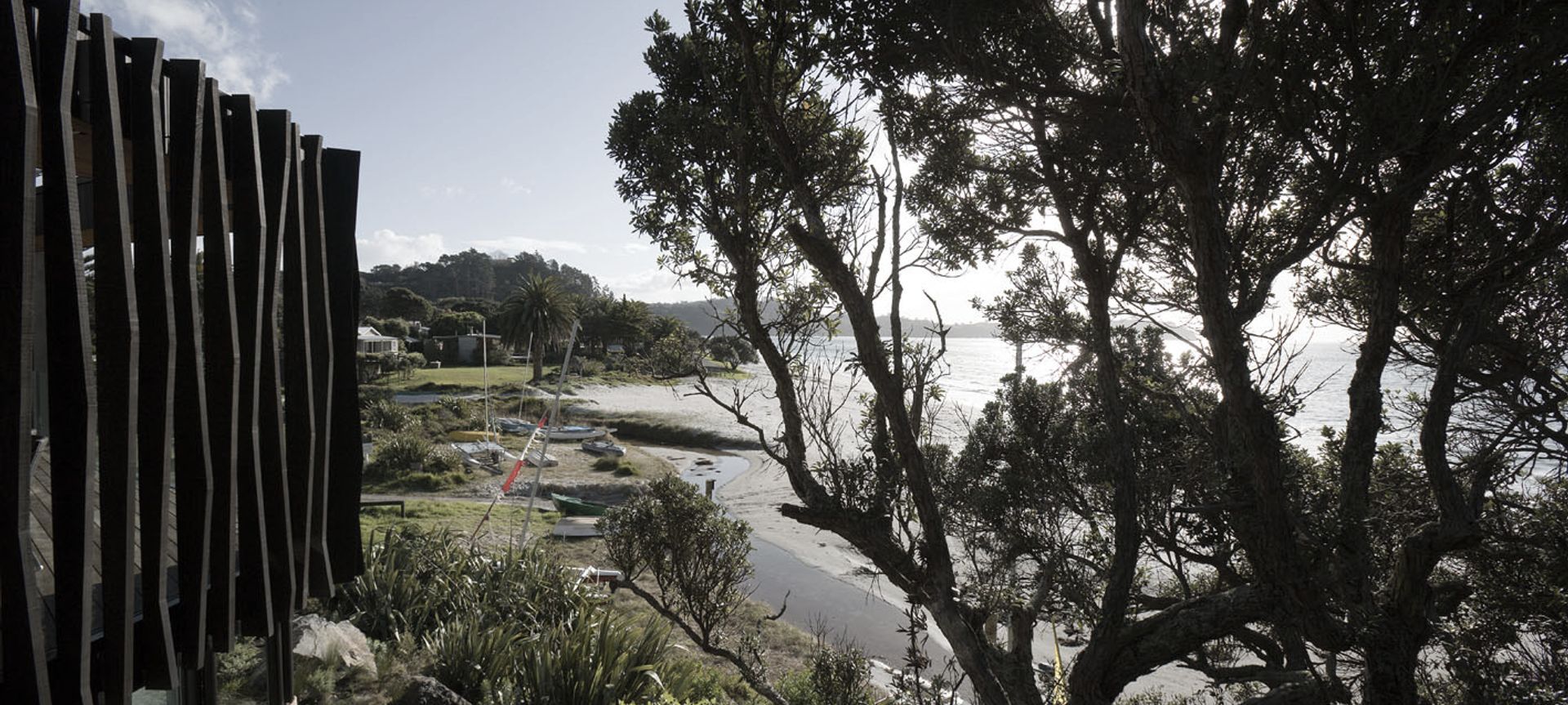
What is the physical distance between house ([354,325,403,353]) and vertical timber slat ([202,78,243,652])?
133 ft

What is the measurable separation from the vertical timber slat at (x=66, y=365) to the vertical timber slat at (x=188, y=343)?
39 cm

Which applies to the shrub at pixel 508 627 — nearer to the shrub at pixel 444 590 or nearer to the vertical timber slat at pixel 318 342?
the shrub at pixel 444 590

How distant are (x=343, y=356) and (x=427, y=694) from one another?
2.83 meters

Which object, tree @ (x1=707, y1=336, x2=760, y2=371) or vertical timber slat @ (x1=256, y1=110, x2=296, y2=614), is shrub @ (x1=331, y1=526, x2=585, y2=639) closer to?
tree @ (x1=707, y1=336, x2=760, y2=371)

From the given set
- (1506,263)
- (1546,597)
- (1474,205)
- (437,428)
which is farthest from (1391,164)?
(437,428)

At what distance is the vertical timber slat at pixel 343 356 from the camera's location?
379 centimetres

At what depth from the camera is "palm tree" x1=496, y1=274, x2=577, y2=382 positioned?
44094 mm

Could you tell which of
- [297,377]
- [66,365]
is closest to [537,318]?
[297,377]

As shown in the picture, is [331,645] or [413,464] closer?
[331,645]

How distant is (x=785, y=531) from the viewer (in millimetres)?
19219

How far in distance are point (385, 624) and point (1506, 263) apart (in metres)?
9.04

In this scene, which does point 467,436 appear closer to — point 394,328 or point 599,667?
point 599,667

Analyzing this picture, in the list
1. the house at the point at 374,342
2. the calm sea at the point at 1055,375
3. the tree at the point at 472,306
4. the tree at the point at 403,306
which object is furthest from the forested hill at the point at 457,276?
the calm sea at the point at 1055,375

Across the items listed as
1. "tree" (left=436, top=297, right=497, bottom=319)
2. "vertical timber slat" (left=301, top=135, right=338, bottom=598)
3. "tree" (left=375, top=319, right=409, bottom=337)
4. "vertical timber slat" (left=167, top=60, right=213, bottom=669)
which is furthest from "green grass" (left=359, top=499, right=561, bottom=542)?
"tree" (left=436, top=297, right=497, bottom=319)
